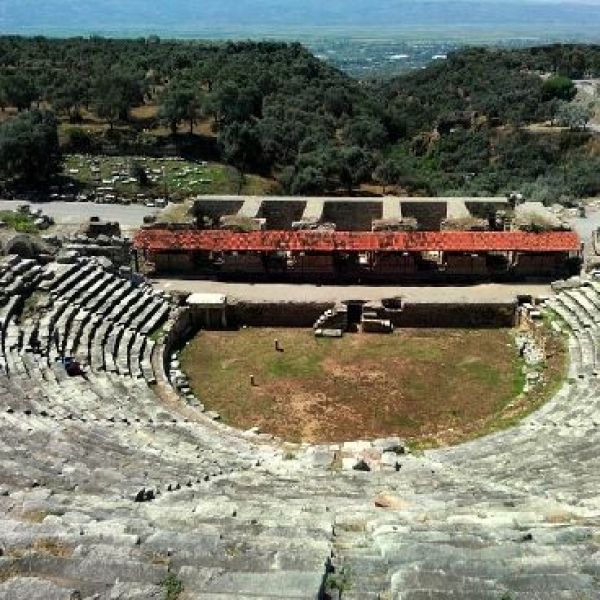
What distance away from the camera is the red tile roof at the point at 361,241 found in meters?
30.7

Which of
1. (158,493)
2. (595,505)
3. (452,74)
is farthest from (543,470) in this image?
(452,74)

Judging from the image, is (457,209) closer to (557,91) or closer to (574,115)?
(574,115)

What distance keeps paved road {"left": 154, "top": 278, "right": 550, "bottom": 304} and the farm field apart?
1.53 metres

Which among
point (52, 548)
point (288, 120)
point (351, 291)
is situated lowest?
point (288, 120)

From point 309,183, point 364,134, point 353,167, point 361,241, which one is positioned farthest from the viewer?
point 364,134

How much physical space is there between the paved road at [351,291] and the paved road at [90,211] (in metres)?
9.69

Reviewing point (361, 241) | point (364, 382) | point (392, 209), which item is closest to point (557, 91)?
point (392, 209)

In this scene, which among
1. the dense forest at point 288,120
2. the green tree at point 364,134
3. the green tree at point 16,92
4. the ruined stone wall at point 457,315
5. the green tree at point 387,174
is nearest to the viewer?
the ruined stone wall at point 457,315

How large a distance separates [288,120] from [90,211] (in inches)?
1133

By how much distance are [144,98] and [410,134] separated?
30326 millimetres

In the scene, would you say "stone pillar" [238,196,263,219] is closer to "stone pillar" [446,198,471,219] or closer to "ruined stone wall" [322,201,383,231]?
"ruined stone wall" [322,201,383,231]

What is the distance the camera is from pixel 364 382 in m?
24.4

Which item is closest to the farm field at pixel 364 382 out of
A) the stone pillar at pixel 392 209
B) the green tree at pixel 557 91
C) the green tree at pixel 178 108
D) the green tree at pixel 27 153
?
the stone pillar at pixel 392 209

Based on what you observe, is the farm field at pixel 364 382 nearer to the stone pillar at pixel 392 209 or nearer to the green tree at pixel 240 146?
the stone pillar at pixel 392 209
